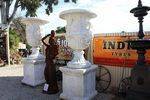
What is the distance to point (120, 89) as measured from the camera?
7.07 metres

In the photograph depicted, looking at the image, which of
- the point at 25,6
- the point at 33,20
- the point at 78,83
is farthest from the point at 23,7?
the point at 78,83

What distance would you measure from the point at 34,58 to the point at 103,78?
250cm

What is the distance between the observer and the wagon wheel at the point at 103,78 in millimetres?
7591

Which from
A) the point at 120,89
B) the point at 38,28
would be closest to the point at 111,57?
the point at 120,89

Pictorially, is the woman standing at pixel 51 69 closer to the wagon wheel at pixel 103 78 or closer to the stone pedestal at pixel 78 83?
the stone pedestal at pixel 78 83

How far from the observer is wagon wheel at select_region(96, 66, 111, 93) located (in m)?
7.59

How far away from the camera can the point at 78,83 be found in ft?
19.8

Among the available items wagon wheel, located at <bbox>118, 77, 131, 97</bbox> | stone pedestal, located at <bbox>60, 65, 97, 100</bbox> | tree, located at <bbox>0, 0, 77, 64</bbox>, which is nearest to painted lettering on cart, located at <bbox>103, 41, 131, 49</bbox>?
wagon wheel, located at <bbox>118, 77, 131, 97</bbox>

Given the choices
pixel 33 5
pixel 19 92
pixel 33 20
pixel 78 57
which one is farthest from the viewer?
pixel 33 5

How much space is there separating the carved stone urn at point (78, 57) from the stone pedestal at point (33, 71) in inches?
84.5

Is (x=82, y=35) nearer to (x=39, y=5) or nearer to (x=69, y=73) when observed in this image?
(x=69, y=73)

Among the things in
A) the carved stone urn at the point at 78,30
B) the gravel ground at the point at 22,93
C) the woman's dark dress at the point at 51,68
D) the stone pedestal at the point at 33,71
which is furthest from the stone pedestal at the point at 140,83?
the stone pedestal at the point at 33,71

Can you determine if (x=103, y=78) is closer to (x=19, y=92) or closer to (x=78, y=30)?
(x=78, y=30)

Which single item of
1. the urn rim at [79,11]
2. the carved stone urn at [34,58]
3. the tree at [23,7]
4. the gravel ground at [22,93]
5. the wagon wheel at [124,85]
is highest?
the tree at [23,7]
